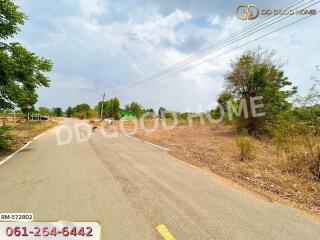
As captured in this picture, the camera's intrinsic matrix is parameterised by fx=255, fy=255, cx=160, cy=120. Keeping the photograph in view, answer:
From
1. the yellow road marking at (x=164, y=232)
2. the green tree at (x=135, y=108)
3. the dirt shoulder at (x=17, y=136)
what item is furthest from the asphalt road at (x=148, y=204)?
the green tree at (x=135, y=108)

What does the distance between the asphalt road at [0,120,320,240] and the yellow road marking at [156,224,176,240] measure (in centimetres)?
8

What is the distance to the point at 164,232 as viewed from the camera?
4.27 metres

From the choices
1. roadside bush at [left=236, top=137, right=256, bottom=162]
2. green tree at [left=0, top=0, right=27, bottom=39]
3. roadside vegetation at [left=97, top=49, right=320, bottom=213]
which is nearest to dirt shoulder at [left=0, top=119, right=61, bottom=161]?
green tree at [left=0, top=0, right=27, bottom=39]

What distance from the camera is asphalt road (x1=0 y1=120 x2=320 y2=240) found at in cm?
446

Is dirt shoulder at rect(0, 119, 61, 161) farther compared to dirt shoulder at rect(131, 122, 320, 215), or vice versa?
dirt shoulder at rect(0, 119, 61, 161)

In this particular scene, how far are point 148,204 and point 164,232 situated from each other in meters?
1.32

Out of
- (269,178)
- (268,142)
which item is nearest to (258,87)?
(268,142)

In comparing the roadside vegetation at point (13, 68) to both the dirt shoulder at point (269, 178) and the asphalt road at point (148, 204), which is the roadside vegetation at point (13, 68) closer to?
the asphalt road at point (148, 204)

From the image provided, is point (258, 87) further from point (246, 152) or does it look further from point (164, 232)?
point (164, 232)

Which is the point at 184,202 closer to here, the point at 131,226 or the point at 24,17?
the point at 131,226

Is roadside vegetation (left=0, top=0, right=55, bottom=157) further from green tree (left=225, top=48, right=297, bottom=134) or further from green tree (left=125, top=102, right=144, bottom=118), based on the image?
green tree (left=125, top=102, right=144, bottom=118)

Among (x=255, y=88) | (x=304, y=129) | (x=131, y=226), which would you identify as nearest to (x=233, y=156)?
(x=304, y=129)

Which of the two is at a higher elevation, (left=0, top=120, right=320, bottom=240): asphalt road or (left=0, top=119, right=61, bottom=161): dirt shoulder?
(left=0, top=119, right=61, bottom=161): dirt shoulder

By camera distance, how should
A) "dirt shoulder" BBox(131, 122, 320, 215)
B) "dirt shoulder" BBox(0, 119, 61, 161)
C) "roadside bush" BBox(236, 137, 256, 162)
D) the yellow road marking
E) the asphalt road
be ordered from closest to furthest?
the yellow road marking
the asphalt road
"dirt shoulder" BBox(131, 122, 320, 215)
"roadside bush" BBox(236, 137, 256, 162)
"dirt shoulder" BBox(0, 119, 61, 161)
